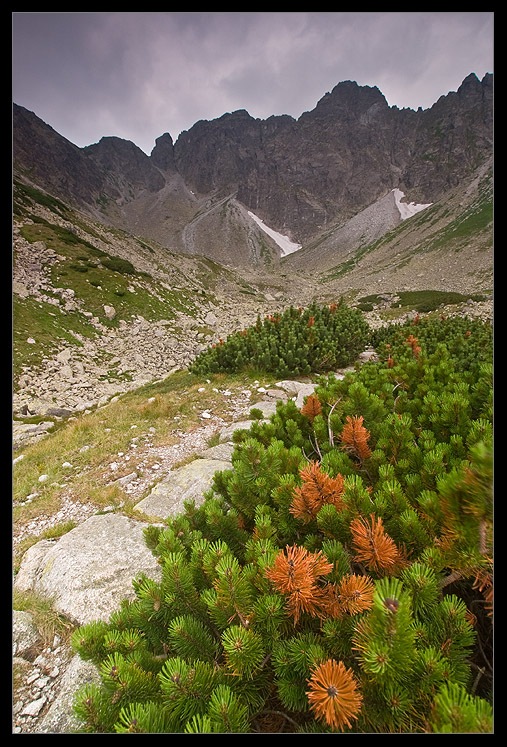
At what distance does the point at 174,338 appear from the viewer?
25.0 metres

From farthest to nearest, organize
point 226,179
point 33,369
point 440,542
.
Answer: point 226,179, point 33,369, point 440,542

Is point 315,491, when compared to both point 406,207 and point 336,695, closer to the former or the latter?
point 336,695

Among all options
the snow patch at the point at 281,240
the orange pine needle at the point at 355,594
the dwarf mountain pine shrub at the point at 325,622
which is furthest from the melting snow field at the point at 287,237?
the orange pine needle at the point at 355,594

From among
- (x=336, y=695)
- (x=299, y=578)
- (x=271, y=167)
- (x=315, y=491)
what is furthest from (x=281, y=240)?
(x=336, y=695)

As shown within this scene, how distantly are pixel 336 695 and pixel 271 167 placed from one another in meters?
206

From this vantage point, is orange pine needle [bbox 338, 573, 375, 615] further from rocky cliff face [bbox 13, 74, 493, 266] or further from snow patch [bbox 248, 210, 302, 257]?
snow patch [bbox 248, 210, 302, 257]

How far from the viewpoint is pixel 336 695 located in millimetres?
1117

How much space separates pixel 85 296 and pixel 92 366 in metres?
9.89

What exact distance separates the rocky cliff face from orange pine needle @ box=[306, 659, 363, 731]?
126 m

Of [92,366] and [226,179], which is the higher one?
[226,179]
